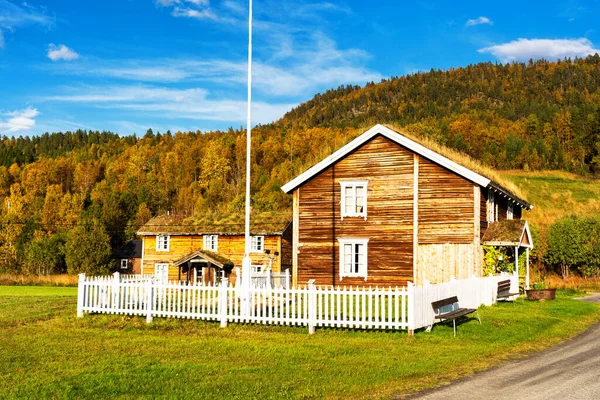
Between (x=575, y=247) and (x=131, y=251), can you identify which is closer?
(x=575, y=247)

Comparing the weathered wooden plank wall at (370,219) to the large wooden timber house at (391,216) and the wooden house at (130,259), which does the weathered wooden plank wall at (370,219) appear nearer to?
the large wooden timber house at (391,216)

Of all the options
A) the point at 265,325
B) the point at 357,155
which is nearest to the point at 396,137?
the point at 357,155

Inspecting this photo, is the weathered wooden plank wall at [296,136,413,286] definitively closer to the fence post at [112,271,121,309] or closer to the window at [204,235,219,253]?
the fence post at [112,271,121,309]

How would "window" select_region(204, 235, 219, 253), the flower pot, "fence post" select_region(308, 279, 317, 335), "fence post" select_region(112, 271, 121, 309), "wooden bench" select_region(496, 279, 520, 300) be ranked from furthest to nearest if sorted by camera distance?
"window" select_region(204, 235, 219, 253) → the flower pot → "wooden bench" select_region(496, 279, 520, 300) → "fence post" select_region(112, 271, 121, 309) → "fence post" select_region(308, 279, 317, 335)

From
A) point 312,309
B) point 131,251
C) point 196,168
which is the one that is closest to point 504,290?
point 312,309

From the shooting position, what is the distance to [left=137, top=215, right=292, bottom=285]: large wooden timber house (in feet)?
169

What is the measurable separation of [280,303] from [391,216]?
13.5 meters

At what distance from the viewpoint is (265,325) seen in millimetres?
17469

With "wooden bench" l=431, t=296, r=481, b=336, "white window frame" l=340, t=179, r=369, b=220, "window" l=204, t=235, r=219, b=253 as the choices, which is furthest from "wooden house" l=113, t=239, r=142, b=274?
"wooden bench" l=431, t=296, r=481, b=336

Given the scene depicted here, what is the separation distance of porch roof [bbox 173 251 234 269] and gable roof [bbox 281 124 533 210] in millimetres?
19457

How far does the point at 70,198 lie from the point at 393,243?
110936 millimetres

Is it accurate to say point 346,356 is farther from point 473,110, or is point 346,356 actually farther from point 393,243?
point 473,110

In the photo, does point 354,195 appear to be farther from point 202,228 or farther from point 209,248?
point 202,228

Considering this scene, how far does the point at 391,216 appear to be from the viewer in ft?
98.7
